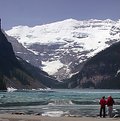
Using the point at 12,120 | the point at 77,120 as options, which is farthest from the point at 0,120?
the point at 77,120

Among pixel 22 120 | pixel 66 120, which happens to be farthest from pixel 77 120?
pixel 22 120

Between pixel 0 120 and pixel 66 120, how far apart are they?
25.7 feet

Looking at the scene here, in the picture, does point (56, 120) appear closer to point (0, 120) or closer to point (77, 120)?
point (77, 120)

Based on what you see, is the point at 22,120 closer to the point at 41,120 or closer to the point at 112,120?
the point at 41,120

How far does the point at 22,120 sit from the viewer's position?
50.8 m

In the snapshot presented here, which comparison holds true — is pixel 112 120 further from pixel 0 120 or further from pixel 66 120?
pixel 0 120

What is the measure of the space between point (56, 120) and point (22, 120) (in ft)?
13.1

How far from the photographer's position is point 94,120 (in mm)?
51750

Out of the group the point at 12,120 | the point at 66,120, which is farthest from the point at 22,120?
the point at 66,120

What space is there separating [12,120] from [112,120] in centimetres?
1169

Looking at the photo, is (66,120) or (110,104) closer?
(66,120)

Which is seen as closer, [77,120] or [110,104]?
[77,120]

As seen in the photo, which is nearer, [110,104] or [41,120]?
[41,120]

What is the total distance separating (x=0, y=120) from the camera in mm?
49469
